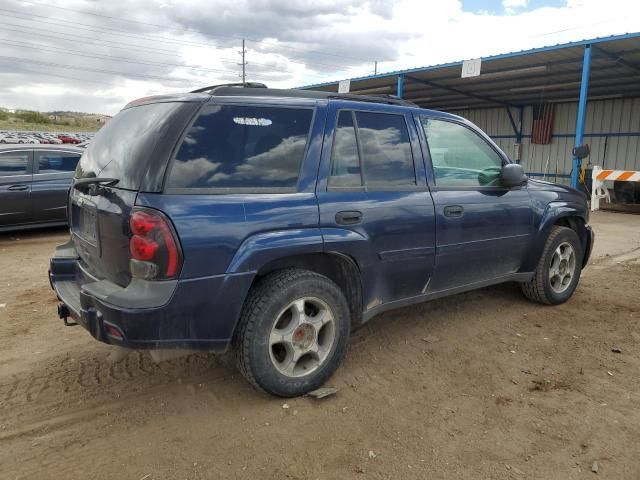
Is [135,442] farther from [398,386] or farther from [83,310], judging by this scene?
[398,386]

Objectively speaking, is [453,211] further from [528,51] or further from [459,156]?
[528,51]

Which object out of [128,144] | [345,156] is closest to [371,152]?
[345,156]

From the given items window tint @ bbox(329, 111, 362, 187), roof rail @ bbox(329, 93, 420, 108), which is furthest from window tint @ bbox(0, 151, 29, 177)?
window tint @ bbox(329, 111, 362, 187)

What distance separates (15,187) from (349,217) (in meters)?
6.69

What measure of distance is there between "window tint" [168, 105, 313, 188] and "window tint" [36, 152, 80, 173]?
21.5ft

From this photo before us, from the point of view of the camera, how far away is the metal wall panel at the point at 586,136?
17.4m

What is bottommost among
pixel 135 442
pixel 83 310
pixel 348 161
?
pixel 135 442

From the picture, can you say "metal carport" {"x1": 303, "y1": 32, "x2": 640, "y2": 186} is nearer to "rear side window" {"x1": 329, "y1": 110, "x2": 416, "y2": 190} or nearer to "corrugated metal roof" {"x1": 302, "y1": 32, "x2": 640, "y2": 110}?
"corrugated metal roof" {"x1": 302, "y1": 32, "x2": 640, "y2": 110}

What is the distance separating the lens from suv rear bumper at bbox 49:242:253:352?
2.50m

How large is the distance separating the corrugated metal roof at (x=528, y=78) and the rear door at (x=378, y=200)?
9627 mm

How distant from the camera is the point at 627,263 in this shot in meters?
6.88

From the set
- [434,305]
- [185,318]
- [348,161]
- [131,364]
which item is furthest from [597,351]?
[131,364]

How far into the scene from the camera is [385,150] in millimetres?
3449

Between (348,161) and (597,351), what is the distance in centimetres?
246
